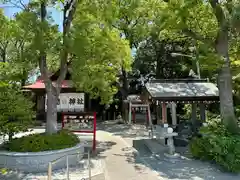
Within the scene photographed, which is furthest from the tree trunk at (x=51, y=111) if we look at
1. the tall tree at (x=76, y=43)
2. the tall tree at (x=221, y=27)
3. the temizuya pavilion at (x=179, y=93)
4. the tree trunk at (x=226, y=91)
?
the tree trunk at (x=226, y=91)

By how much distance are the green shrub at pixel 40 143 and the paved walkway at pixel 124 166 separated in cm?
179

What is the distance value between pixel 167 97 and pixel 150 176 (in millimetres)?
4593

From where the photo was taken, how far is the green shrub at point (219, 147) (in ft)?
26.5

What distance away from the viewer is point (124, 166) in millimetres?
8883

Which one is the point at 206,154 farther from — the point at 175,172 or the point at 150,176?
the point at 150,176

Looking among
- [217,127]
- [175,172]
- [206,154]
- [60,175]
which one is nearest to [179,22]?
[217,127]

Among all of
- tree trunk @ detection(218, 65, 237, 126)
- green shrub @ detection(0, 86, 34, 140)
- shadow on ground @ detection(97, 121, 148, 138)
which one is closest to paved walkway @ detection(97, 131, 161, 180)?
green shrub @ detection(0, 86, 34, 140)

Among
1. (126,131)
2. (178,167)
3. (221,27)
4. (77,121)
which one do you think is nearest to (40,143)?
(77,121)

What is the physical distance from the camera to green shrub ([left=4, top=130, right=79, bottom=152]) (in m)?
8.66

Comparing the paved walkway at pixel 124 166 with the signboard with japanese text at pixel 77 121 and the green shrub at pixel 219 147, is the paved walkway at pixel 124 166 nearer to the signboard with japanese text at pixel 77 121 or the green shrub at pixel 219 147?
the signboard with japanese text at pixel 77 121

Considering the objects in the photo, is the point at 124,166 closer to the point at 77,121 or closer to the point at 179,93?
the point at 77,121

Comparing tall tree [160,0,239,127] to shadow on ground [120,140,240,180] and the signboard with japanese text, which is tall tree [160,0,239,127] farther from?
the signboard with japanese text

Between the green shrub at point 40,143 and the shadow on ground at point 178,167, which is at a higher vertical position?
the green shrub at point 40,143

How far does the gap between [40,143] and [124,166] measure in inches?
124
